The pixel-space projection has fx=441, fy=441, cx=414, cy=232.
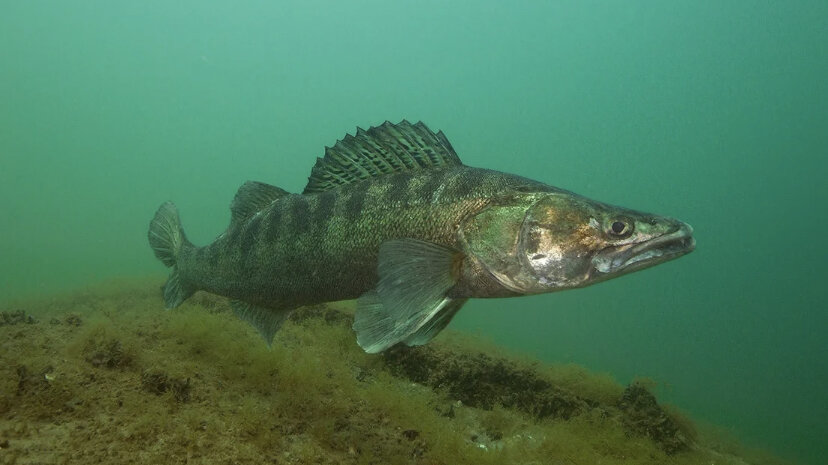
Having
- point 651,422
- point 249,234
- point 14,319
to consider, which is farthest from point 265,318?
point 651,422

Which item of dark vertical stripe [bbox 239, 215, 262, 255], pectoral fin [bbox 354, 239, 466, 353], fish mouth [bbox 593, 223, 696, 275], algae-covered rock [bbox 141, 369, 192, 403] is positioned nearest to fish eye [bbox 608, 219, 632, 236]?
fish mouth [bbox 593, 223, 696, 275]

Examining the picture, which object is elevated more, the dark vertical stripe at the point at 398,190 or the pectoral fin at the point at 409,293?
the dark vertical stripe at the point at 398,190

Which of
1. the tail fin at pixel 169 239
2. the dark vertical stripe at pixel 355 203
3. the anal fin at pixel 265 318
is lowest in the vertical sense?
the anal fin at pixel 265 318

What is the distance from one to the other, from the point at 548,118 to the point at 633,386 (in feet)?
429

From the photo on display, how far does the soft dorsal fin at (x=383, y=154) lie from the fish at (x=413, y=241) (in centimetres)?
1

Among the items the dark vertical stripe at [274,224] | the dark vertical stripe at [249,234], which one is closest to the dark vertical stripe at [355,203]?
the dark vertical stripe at [274,224]

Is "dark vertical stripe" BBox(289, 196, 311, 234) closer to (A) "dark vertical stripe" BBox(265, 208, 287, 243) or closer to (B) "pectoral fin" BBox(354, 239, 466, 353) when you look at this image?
(A) "dark vertical stripe" BBox(265, 208, 287, 243)

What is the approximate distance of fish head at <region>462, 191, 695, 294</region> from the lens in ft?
10.7

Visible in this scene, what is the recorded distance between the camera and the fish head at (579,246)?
10.7 feet

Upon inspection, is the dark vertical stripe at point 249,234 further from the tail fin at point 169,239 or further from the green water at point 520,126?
the green water at point 520,126

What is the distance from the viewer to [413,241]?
344 centimetres

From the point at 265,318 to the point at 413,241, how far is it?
2.11 m

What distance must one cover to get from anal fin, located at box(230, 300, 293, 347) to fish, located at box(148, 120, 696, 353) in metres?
0.01

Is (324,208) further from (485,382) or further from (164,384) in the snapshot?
(485,382)
